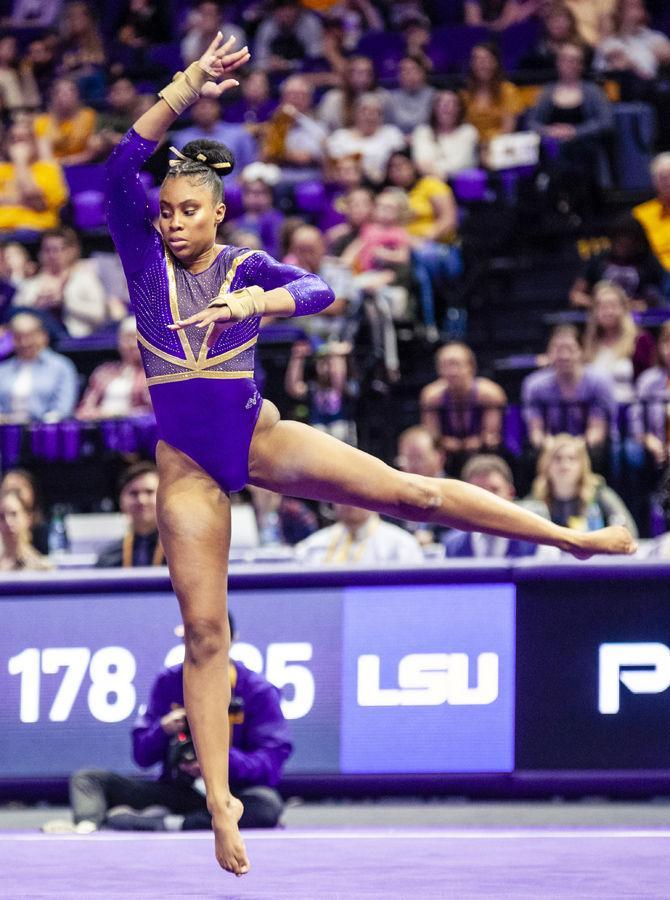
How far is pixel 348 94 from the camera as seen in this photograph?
10.6 metres

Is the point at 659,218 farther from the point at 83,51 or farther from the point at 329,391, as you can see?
the point at 83,51

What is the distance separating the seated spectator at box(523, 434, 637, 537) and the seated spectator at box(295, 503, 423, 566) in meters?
0.63

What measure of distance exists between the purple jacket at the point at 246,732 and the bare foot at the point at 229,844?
1781 millimetres

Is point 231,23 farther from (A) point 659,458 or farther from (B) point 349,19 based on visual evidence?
(A) point 659,458

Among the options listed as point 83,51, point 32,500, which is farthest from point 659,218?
point 83,51

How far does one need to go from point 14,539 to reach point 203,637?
339 centimetres

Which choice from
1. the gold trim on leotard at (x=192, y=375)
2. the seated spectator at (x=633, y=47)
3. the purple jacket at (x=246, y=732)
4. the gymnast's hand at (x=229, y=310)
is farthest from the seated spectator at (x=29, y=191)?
the gymnast's hand at (x=229, y=310)

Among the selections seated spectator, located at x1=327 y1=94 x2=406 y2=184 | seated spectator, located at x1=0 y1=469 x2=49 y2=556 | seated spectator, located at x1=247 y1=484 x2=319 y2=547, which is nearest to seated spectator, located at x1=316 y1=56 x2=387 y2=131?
seated spectator, located at x1=327 y1=94 x2=406 y2=184

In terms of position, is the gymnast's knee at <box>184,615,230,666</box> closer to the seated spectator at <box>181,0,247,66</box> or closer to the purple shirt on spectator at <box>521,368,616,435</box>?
the purple shirt on spectator at <box>521,368,616,435</box>

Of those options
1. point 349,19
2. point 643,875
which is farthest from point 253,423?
point 349,19

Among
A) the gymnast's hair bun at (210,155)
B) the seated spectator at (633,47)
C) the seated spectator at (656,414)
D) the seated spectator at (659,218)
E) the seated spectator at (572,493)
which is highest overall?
the seated spectator at (633,47)

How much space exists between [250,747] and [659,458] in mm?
2917

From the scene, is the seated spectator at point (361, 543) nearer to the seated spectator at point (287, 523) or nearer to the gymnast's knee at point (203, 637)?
the seated spectator at point (287, 523)

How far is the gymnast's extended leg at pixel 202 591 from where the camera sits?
4012 millimetres
